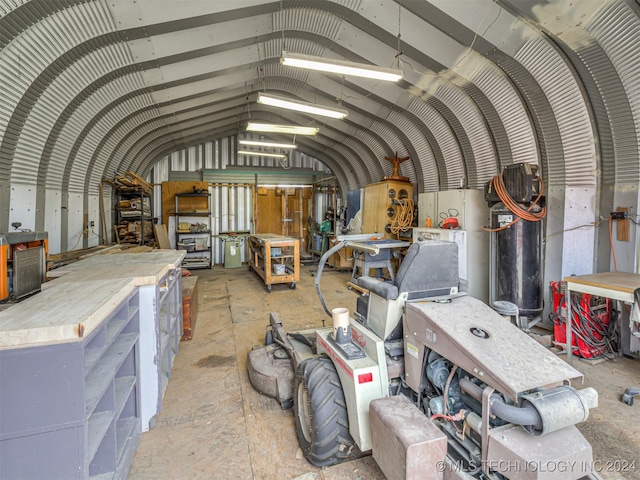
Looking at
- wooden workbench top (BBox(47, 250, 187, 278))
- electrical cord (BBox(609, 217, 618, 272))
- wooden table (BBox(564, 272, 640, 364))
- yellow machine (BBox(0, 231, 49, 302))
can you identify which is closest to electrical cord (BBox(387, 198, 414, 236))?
electrical cord (BBox(609, 217, 618, 272))

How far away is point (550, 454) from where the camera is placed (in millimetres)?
1188

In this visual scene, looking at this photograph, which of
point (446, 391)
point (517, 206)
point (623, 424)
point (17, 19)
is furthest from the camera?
point (517, 206)

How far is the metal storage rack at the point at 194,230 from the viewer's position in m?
8.64

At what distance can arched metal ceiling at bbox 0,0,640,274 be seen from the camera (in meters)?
2.94

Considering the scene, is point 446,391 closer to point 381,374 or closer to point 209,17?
point 381,374

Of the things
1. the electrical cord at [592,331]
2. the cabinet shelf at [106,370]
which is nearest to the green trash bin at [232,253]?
the cabinet shelf at [106,370]

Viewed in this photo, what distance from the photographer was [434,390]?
1838 mm

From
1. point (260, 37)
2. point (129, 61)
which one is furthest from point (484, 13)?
point (129, 61)

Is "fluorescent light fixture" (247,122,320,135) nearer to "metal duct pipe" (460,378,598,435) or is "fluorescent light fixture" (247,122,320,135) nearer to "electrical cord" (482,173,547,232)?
"electrical cord" (482,173,547,232)

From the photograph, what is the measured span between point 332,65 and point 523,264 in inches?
125

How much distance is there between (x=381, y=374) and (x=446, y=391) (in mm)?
361

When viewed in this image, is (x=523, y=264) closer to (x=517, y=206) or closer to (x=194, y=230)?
(x=517, y=206)

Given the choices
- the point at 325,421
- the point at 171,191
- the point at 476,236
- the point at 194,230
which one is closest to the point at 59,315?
the point at 325,421

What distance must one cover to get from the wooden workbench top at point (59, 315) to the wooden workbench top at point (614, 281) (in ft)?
11.6
